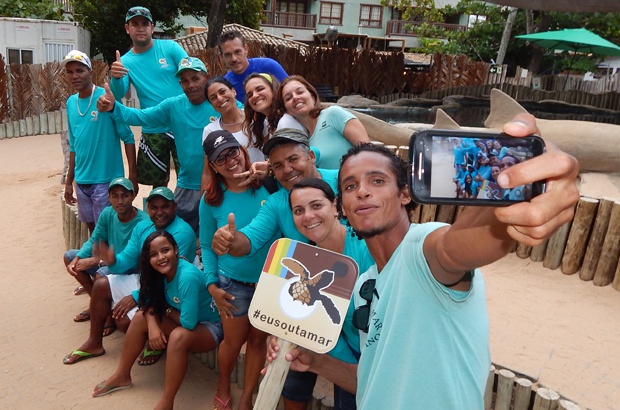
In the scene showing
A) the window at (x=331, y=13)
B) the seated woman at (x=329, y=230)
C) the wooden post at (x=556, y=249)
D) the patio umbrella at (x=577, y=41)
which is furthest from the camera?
the window at (x=331, y=13)

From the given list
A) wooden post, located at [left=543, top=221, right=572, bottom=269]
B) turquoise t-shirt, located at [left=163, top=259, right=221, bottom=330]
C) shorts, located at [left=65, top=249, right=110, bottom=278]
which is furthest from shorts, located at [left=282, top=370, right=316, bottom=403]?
wooden post, located at [left=543, top=221, right=572, bottom=269]

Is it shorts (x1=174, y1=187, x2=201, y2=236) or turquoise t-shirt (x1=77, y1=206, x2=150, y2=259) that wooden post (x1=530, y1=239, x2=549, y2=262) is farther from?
turquoise t-shirt (x1=77, y1=206, x2=150, y2=259)

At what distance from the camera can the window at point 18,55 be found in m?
14.7

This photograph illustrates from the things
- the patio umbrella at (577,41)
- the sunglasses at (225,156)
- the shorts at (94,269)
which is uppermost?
the patio umbrella at (577,41)

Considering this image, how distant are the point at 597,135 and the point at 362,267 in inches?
215

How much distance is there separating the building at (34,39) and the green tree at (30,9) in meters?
2.42

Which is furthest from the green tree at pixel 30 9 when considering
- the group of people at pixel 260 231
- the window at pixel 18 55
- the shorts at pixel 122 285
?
the shorts at pixel 122 285

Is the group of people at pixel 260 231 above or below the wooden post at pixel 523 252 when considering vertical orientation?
above

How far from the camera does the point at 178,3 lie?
20359 millimetres

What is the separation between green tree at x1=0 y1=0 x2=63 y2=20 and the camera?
17125 millimetres

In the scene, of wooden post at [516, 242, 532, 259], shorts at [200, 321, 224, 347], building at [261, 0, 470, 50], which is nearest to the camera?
shorts at [200, 321, 224, 347]

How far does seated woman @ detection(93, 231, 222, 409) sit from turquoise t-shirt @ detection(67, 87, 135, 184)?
5.05ft

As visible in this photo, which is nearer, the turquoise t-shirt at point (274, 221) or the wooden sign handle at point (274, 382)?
the wooden sign handle at point (274, 382)

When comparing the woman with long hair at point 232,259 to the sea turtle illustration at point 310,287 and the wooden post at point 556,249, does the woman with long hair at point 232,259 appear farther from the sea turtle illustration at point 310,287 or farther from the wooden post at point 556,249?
the wooden post at point 556,249
